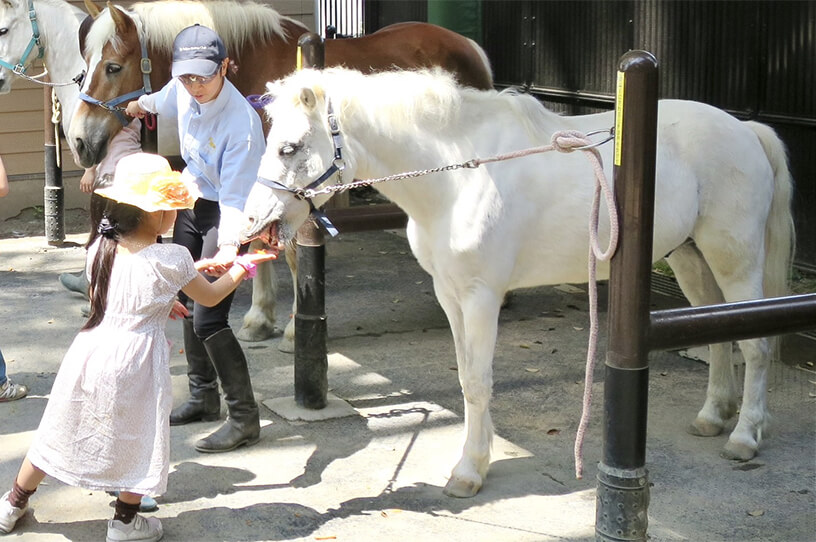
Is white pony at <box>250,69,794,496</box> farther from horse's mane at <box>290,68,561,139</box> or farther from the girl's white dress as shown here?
the girl's white dress

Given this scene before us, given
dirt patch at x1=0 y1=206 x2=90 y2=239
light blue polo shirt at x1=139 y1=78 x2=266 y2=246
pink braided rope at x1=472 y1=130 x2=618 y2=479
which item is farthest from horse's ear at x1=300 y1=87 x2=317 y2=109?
dirt patch at x1=0 y1=206 x2=90 y2=239

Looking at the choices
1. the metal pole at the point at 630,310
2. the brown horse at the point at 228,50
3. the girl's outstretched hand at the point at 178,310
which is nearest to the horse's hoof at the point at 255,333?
the brown horse at the point at 228,50

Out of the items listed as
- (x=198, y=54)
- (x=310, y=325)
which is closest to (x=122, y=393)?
(x=198, y=54)

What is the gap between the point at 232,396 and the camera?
15.4 ft

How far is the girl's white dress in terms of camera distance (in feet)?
11.8

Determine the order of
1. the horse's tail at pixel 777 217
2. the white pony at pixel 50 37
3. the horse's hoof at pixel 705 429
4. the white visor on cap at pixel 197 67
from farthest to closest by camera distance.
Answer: the white pony at pixel 50 37 → the horse's hoof at pixel 705 429 → the horse's tail at pixel 777 217 → the white visor on cap at pixel 197 67

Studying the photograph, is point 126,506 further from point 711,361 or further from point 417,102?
point 711,361

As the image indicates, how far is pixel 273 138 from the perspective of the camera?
4023mm

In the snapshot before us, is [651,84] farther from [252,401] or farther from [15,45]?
[15,45]

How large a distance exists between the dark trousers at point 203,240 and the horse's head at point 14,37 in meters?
3.51

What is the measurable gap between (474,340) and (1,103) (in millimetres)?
6726

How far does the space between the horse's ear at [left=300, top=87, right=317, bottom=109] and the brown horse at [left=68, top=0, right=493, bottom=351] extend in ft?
5.34

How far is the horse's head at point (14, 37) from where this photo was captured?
7.40m

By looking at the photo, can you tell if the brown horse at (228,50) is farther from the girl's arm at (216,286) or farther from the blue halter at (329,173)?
the girl's arm at (216,286)
